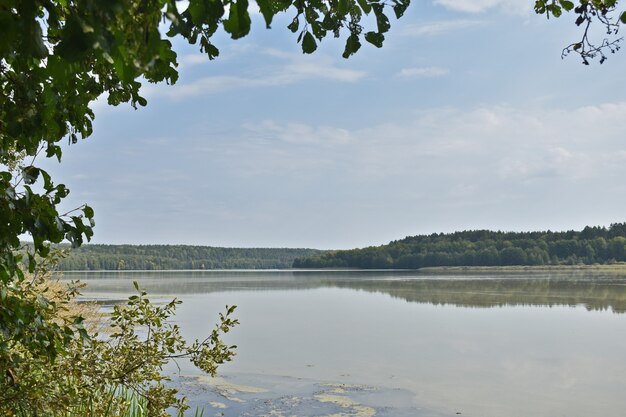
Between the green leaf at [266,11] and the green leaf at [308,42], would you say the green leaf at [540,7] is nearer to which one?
the green leaf at [308,42]

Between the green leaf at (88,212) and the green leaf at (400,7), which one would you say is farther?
the green leaf at (88,212)

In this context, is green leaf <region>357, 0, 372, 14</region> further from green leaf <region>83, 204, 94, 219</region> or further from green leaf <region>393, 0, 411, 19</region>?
green leaf <region>83, 204, 94, 219</region>

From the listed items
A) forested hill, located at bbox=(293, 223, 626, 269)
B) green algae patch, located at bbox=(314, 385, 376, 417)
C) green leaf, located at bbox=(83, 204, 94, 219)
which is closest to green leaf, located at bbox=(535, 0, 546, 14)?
green leaf, located at bbox=(83, 204, 94, 219)

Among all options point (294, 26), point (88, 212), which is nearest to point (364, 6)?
point (294, 26)

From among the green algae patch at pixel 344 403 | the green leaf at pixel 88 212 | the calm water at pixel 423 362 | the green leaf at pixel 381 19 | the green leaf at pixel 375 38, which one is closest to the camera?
the green leaf at pixel 381 19

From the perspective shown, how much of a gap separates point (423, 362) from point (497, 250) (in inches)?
2511

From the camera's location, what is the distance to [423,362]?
35.4 feet

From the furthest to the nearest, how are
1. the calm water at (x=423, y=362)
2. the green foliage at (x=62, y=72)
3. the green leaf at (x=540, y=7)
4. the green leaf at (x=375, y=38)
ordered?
1. the calm water at (x=423, y=362)
2. the green leaf at (x=540, y=7)
3. the green leaf at (x=375, y=38)
4. the green foliage at (x=62, y=72)

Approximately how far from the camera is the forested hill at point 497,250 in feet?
220

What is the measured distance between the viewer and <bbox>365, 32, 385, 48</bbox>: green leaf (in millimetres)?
1852

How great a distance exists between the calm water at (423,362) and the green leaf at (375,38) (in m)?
6.34

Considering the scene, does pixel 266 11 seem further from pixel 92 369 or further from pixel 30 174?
pixel 92 369

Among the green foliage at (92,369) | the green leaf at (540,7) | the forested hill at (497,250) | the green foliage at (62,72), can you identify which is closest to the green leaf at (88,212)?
the green foliage at (62,72)

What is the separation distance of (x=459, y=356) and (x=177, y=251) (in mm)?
92966
